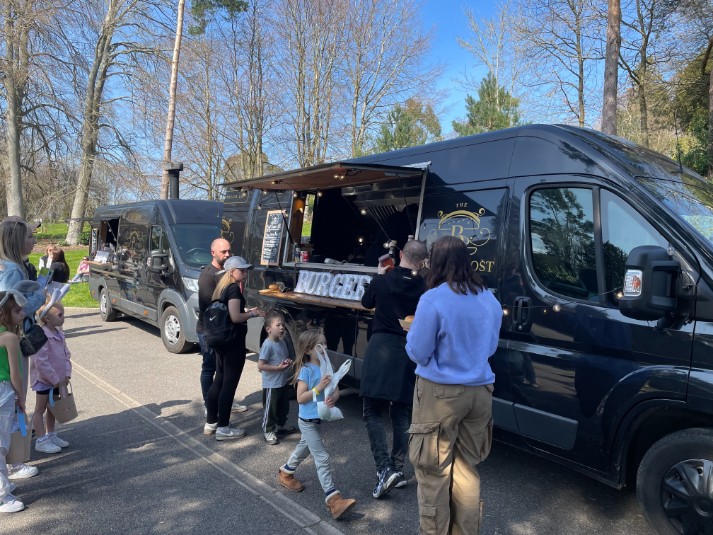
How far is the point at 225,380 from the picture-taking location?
4.77 metres

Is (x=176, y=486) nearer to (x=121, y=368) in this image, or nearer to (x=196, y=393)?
(x=196, y=393)

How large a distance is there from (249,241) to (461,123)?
21.5 meters

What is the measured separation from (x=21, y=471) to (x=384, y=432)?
2.82 m

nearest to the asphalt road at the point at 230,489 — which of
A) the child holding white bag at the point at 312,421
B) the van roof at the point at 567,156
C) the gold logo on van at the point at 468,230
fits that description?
the child holding white bag at the point at 312,421

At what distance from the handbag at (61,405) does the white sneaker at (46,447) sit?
25 cm

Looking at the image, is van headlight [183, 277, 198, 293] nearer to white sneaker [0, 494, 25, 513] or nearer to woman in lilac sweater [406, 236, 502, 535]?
white sneaker [0, 494, 25, 513]

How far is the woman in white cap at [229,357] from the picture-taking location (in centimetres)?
469

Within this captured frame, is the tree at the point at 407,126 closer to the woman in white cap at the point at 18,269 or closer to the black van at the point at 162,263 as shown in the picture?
the black van at the point at 162,263

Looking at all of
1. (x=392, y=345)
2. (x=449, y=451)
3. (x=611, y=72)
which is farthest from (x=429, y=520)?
(x=611, y=72)

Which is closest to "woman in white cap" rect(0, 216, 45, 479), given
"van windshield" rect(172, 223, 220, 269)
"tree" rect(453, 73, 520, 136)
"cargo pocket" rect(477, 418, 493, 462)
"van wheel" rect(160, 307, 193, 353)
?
"cargo pocket" rect(477, 418, 493, 462)

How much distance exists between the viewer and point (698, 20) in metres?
14.4

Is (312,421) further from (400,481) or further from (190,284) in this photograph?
(190,284)

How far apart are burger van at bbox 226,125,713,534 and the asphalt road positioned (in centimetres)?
40

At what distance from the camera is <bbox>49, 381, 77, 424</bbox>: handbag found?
4.48 meters
